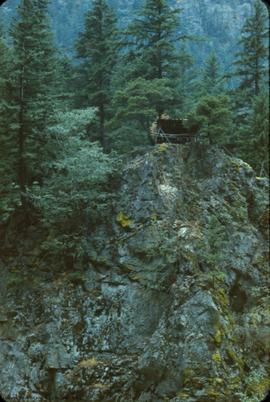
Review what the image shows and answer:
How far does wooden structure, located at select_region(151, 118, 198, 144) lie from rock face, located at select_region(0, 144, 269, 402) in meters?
1.50

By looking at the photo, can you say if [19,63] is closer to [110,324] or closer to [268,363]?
[110,324]

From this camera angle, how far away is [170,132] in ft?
72.0

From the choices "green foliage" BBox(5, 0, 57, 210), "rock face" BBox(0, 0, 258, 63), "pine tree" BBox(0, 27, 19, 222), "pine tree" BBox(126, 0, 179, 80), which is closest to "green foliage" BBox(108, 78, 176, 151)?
"pine tree" BBox(126, 0, 179, 80)

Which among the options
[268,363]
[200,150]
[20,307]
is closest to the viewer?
[268,363]

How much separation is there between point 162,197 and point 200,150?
3.71m

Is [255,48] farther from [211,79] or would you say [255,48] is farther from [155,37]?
[155,37]

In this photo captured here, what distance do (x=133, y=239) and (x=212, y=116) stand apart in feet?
21.9

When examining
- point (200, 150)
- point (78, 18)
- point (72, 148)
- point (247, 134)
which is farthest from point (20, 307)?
point (78, 18)

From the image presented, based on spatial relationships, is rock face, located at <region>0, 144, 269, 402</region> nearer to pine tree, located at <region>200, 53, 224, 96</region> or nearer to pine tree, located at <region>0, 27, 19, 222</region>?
pine tree, located at <region>0, 27, 19, 222</region>

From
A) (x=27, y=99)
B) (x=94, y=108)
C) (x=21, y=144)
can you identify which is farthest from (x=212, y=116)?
(x=21, y=144)

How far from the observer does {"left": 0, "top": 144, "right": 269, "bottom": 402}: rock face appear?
1412 cm

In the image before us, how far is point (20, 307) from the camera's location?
1683 cm

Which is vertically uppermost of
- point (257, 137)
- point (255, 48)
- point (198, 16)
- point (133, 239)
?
point (198, 16)

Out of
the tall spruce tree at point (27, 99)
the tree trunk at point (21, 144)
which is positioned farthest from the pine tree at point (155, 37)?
the tree trunk at point (21, 144)
